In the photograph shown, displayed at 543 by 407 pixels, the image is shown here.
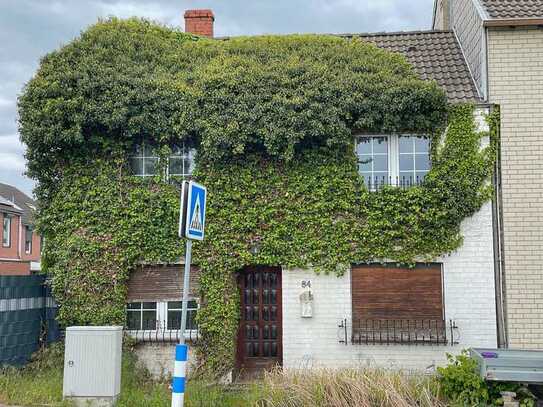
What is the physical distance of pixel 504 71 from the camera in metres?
12.3

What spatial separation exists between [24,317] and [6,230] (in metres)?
26.1

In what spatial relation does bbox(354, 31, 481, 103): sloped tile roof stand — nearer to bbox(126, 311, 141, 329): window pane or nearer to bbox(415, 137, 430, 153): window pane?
bbox(415, 137, 430, 153): window pane

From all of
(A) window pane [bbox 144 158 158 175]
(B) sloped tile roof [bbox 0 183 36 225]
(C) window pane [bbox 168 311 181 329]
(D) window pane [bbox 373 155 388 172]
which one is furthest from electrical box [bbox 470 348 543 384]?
(B) sloped tile roof [bbox 0 183 36 225]

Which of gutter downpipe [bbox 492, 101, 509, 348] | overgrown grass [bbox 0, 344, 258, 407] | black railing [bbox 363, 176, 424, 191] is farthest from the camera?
black railing [bbox 363, 176, 424, 191]

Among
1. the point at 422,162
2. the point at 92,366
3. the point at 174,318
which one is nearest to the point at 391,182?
the point at 422,162

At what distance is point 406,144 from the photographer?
12.5 meters

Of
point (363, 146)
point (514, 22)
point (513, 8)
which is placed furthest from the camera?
point (513, 8)

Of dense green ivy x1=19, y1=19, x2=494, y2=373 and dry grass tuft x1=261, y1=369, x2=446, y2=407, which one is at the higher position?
dense green ivy x1=19, y1=19, x2=494, y2=373

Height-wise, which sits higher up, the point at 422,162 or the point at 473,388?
the point at 422,162

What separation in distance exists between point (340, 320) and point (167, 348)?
11.3 ft

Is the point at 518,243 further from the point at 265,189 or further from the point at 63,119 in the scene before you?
the point at 63,119

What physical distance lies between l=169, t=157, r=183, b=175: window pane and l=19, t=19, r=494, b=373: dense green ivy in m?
0.36

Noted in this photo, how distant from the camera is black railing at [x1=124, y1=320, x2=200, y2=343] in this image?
12.2 meters

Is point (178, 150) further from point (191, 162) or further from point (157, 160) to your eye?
point (157, 160)
